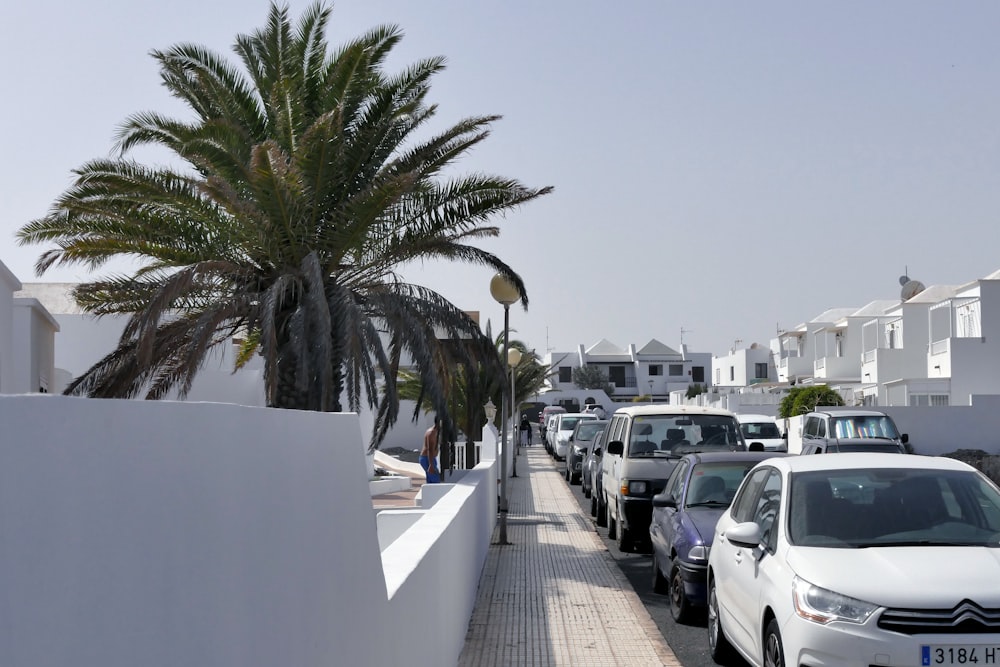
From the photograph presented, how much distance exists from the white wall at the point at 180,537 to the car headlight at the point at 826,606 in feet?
8.85

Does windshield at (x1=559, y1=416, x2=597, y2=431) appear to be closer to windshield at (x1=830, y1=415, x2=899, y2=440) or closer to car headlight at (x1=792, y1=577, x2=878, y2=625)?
windshield at (x1=830, y1=415, x2=899, y2=440)

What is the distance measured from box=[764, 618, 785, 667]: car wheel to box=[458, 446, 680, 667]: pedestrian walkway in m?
2.00

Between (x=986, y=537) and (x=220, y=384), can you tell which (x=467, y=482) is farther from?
(x=220, y=384)

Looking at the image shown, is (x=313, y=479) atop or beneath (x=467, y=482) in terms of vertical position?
atop

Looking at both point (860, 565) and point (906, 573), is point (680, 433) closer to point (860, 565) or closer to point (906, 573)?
point (860, 565)

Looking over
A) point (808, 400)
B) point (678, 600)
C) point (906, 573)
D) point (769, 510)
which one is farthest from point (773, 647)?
point (808, 400)

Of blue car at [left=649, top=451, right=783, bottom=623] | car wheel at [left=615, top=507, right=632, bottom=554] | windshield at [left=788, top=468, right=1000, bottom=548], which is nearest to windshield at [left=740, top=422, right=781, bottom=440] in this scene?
car wheel at [left=615, top=507, right=632, bottom=554]

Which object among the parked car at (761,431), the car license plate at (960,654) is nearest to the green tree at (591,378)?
the parked car at (761,431)

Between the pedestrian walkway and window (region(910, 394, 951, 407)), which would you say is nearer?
Answer: the pedestrian walkway

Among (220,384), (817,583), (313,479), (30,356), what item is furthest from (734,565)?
(220,384)

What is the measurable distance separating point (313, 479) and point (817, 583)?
3542 millimetres

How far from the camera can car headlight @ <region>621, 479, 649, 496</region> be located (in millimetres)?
15742

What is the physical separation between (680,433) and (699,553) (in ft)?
21.5

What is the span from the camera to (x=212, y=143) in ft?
46.5
